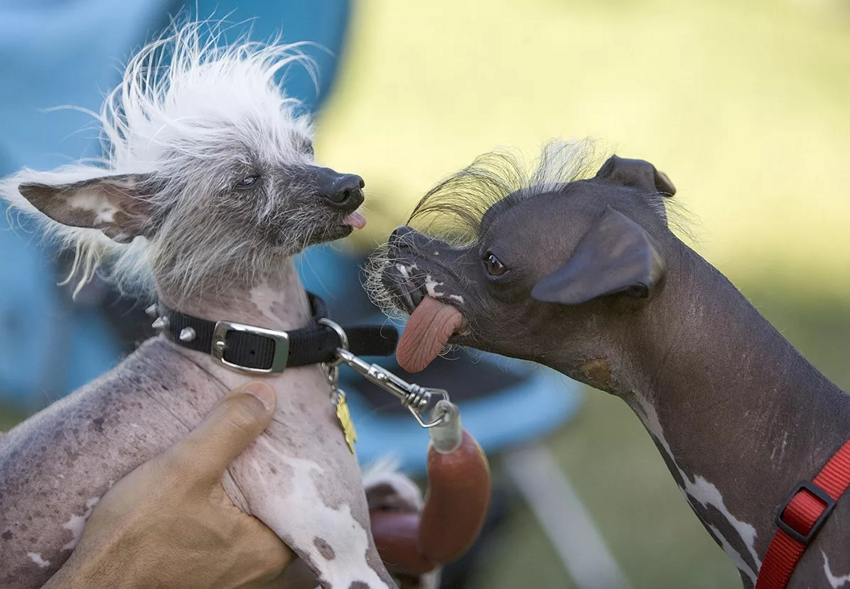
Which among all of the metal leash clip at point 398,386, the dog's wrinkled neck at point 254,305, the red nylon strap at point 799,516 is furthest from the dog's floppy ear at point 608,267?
the dog's wrinkled neck at point 254,305

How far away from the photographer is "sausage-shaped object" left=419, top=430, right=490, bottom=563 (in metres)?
1.51

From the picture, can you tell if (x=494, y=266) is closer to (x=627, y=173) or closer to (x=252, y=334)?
(x=627, y=173)

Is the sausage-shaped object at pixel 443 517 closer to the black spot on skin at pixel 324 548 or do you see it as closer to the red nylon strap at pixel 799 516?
→ the black spot on skin at pixel 324 548

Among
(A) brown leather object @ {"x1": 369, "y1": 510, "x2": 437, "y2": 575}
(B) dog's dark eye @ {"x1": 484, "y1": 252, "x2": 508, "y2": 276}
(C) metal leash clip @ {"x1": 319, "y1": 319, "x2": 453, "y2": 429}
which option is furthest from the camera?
(A) brown leather object @ {"x1": 369, "y1": 510, "x2": 437, "y2": 575}

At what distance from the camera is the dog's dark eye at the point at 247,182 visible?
1513 mm

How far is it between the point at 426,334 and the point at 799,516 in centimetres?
53

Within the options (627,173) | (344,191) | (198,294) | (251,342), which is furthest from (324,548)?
(627,173)

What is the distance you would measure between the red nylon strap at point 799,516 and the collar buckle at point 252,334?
0.73 m

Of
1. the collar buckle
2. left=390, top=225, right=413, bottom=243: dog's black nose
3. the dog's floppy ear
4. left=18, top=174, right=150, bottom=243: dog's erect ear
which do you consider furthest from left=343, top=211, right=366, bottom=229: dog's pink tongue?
the dog's floppy ear

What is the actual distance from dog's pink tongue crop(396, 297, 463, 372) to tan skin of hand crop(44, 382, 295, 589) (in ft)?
0.80

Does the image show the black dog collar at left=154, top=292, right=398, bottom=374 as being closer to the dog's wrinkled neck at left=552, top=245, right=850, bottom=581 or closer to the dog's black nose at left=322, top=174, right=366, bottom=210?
the dog's black nose at left=322, top=174, right=366, bottom=210

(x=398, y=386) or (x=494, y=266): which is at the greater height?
(x=494, y=266)

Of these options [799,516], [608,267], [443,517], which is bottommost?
[443,517]

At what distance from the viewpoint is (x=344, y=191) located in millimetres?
1485
